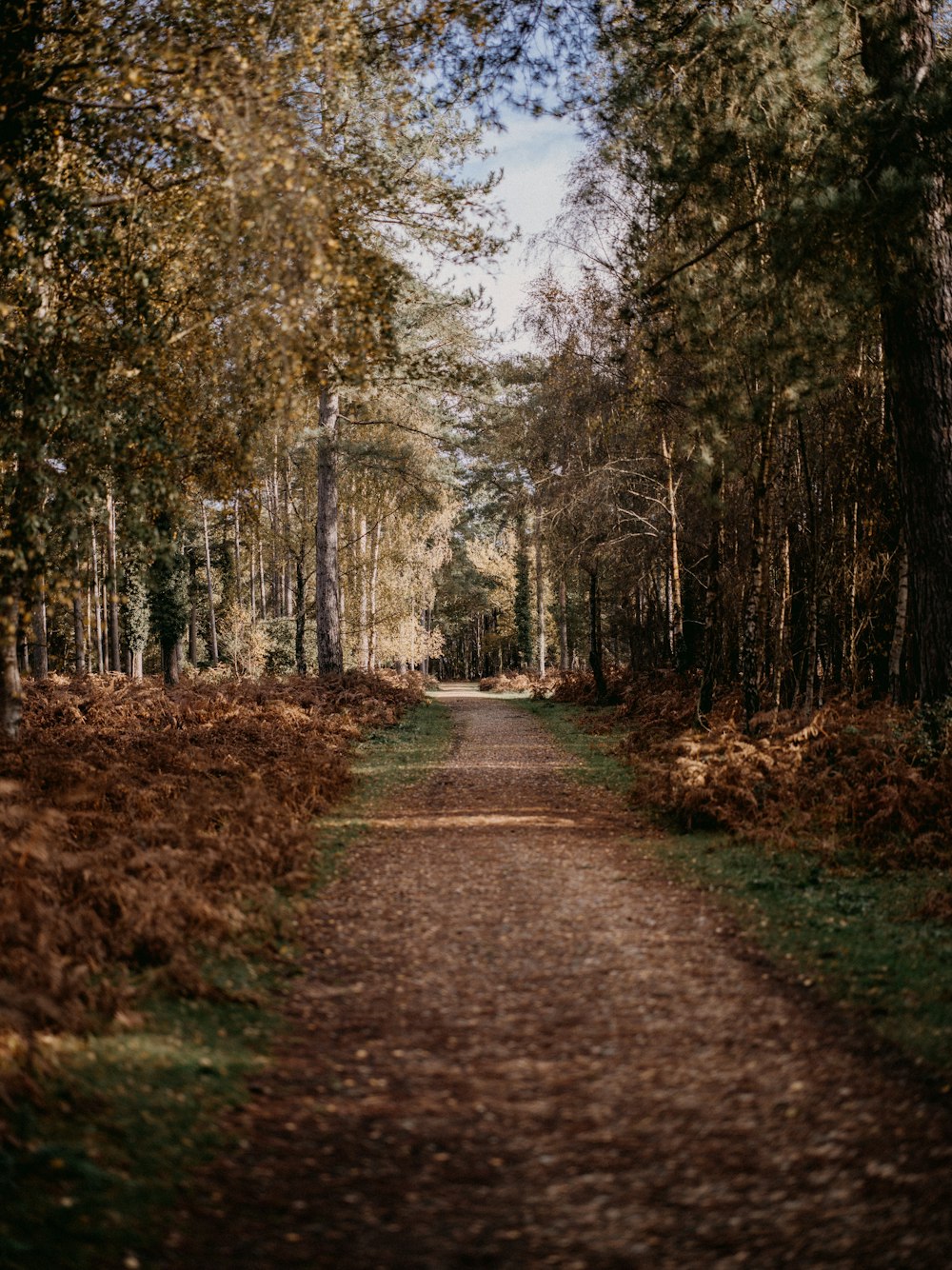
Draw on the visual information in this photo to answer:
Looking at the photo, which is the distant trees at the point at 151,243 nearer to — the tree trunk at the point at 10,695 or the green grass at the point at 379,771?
the tree trunk at the point at 10,695

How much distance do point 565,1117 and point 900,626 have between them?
10656 millimetres

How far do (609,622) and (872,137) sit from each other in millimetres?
20339

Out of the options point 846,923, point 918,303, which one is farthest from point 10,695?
point 918,303

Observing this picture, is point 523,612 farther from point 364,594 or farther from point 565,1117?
point 565,1117

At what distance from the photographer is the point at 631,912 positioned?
6754 mm

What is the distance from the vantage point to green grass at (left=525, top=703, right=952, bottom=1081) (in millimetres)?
4871

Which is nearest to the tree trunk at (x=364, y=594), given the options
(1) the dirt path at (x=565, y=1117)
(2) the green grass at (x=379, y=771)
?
(2) the green grass at (x=379, y=771)

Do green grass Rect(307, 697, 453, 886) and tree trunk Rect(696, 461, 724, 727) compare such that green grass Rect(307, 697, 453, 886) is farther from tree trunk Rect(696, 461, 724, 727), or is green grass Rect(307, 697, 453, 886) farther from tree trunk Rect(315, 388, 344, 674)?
tree trunk Rect(696, 461, 724, 727)

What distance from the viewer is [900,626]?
12.7 metres

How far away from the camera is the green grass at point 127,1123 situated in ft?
9.67

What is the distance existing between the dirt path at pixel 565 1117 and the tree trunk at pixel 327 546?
15662 millimetres

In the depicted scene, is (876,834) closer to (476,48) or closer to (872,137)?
(872,137)

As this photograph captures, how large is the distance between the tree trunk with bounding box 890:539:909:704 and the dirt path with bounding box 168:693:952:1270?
7.59 meters

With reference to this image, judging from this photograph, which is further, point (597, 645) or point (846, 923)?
point (597, 645)
